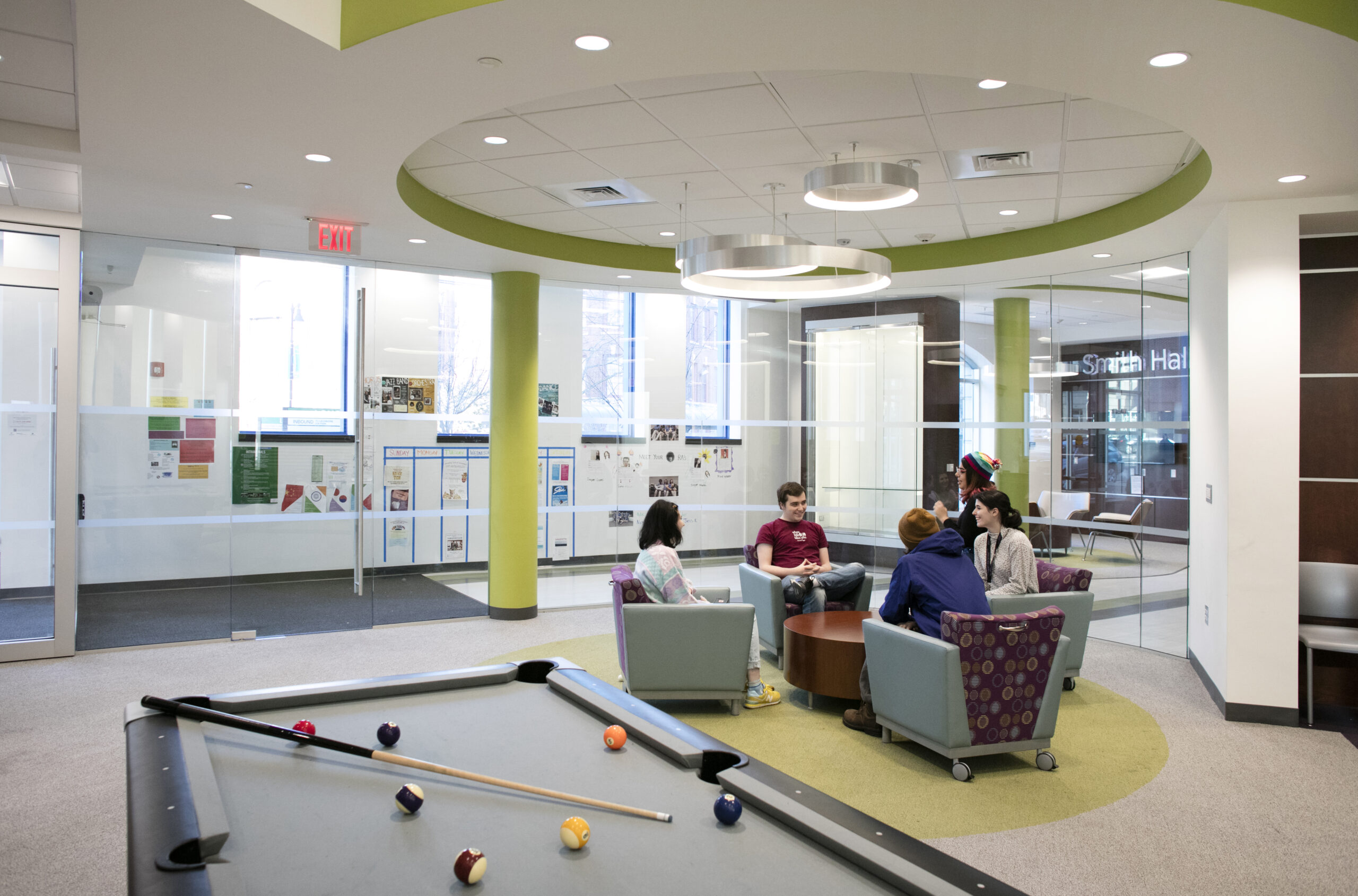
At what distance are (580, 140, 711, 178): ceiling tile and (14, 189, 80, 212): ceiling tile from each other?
11.8 ft

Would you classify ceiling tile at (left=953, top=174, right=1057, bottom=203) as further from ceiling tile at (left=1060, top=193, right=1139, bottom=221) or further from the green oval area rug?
the green oval area rug

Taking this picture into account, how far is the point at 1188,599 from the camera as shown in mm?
6738

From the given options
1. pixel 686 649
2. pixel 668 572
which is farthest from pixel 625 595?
pixel 686 649

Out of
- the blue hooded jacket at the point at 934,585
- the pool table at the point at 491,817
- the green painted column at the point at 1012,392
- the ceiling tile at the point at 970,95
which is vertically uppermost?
the ceiling tile at the point at 970,95

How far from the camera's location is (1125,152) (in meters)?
5.07

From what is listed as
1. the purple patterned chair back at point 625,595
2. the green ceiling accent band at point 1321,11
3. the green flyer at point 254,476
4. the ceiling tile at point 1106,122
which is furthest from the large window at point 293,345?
the green ceiling accent band at point 1321,11

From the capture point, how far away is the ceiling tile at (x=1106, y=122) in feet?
14.4

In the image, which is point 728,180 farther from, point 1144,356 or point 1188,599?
point 1188,599

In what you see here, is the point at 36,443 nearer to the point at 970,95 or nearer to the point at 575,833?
the point at 575,833

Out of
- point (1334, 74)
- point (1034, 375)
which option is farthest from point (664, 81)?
point (1034, 375)

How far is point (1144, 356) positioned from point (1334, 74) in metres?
3.88

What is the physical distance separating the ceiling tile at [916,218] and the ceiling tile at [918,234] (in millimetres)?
24

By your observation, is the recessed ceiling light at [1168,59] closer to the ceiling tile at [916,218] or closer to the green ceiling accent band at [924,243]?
the green ceiling accent band at [924,243]

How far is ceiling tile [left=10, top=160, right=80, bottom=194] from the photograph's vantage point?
5.24 meters
